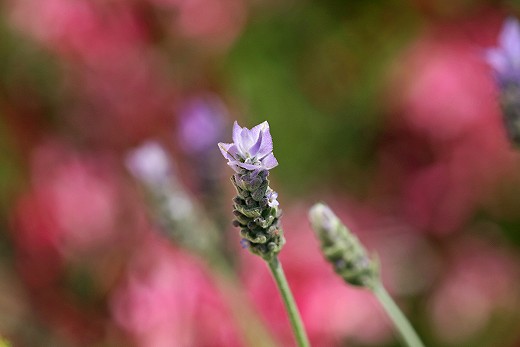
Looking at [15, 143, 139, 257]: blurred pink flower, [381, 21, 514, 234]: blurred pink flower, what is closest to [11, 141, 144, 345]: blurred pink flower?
[15, 143, 139, 257]: blurred pink flower

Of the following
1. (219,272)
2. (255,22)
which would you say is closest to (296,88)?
(255,22)

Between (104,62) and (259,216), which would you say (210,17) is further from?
(259,216)

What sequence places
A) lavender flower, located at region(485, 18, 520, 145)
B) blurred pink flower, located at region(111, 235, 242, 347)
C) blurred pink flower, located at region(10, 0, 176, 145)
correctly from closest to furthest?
lavender flower, located at region(485, 18, 520, 145), blurred pink flower, located at region(111, 235, 242, 347), blurred pink flower, located at region(10, 0, 176, 145)

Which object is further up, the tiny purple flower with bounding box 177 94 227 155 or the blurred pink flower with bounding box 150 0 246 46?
the blurred pink flower with bounding box 150 0 246 46

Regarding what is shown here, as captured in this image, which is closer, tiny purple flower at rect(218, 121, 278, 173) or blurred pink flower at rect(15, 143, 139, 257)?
tiny purple flower at rect(218, 121, 278, 173)

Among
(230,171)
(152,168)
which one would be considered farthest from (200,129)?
(230,171)

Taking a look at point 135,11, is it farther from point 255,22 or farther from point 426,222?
point 426,222

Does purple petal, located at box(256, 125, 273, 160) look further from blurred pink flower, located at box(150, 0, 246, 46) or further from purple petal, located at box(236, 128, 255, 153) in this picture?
blurred pink flower, located at box(150, 0, 246, 46)
